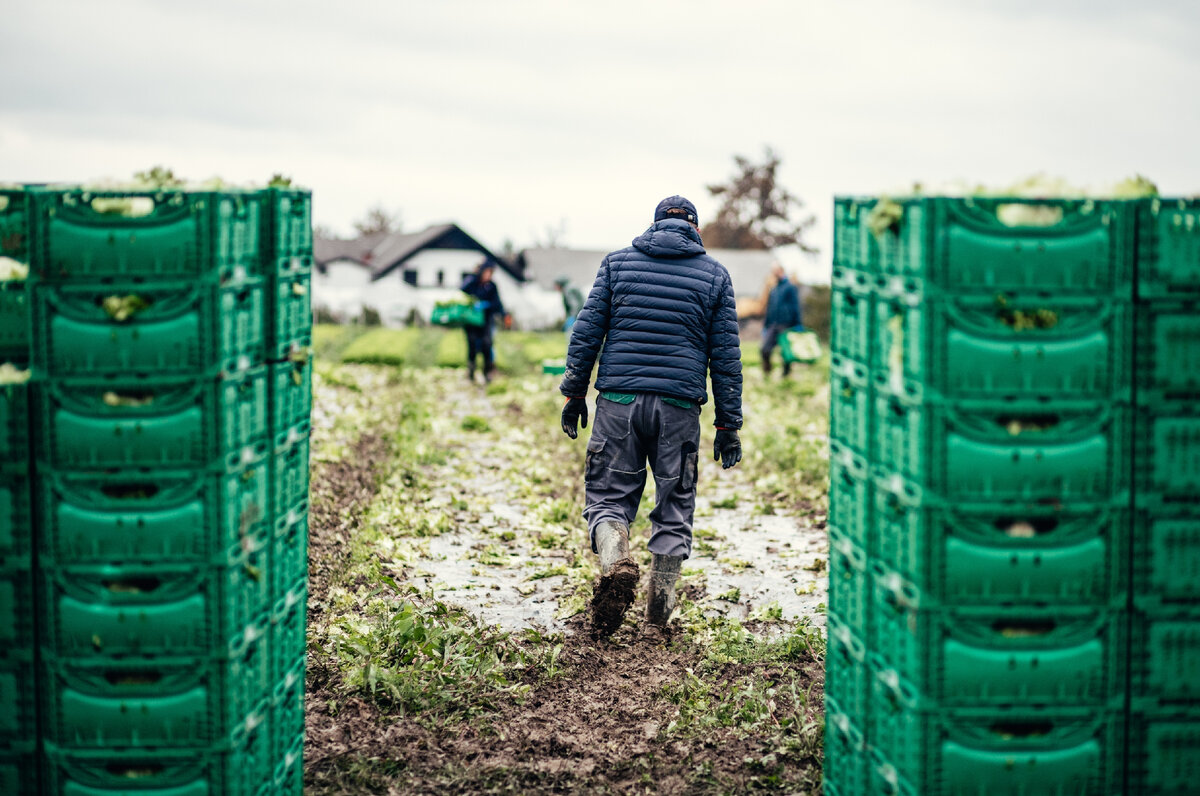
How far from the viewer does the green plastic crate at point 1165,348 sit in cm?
394

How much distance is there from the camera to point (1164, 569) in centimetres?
403

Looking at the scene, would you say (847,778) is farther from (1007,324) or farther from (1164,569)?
(1007,324)

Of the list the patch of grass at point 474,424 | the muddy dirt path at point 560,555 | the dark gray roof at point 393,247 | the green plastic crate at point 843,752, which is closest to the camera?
the green plastic crate at point 843,752

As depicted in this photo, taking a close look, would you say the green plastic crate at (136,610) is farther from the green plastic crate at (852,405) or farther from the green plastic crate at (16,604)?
the green plastic crate at (852,405)

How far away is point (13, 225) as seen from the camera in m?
4.09

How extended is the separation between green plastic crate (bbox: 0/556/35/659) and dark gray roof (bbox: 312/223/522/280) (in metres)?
61.3

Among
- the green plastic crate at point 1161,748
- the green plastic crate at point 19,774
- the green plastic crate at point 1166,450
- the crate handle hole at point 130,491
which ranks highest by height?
the green plastic crate at point 1166,450

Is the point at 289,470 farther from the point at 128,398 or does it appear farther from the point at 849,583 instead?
the point at 849,583

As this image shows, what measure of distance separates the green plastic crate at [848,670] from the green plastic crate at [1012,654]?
0.45 metres

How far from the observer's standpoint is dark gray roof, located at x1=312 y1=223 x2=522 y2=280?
75562 millimetres

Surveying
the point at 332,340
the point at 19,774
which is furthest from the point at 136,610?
the point at 332,340

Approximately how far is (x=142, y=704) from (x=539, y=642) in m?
3.09

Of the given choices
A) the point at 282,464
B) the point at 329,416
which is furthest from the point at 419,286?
the point at 282,464

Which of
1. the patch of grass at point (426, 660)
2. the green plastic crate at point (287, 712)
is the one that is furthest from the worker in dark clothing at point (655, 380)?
the green plastic crate at point (287, 712)
